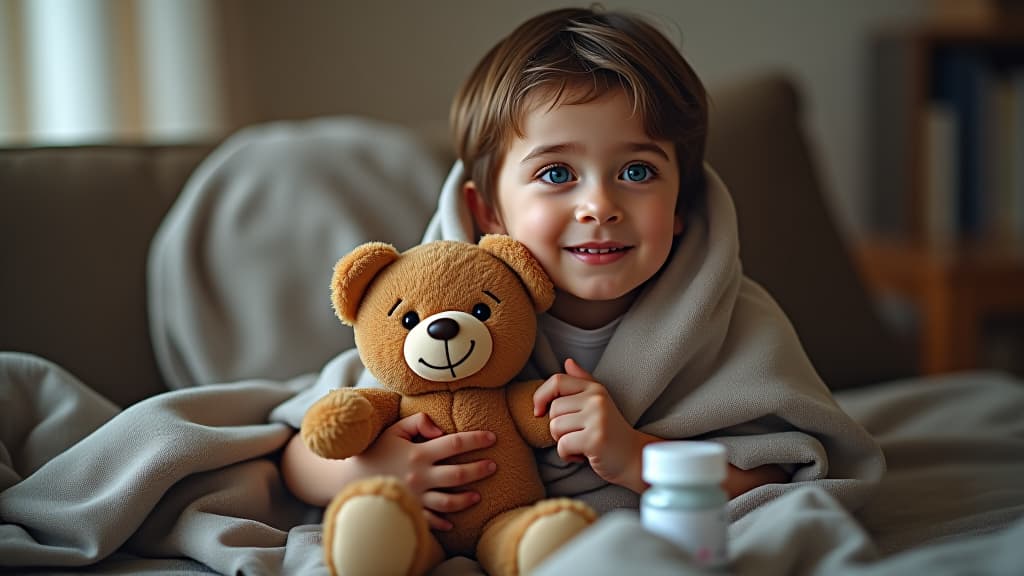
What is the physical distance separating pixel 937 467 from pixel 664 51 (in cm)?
55

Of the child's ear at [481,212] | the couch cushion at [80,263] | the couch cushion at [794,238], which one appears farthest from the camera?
the couch cushion at [794,238]

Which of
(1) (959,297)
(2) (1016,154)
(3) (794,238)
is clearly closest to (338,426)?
(3) (794,238)

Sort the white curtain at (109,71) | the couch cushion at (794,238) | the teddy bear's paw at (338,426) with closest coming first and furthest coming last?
the teddy bear's paw at (338,426) < the couch cushion at (794,238) < the white curtain at (109,71)

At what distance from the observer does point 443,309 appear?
77cm

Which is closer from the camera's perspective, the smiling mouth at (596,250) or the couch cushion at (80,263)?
the smiling mouth at (596,250)

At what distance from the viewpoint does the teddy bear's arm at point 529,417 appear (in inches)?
31.7

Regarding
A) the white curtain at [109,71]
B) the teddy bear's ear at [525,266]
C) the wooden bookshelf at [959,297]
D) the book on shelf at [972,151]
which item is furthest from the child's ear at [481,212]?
the book on shelf at [972,151]

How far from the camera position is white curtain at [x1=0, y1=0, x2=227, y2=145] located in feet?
4.88

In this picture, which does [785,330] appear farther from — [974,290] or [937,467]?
[974,290]

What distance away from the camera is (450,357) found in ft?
2.46

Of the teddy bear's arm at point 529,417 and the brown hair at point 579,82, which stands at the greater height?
the brown hair at point 579,82

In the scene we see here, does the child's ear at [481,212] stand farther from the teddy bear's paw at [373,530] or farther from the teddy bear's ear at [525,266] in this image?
the teddy bear's paw at [373,530]

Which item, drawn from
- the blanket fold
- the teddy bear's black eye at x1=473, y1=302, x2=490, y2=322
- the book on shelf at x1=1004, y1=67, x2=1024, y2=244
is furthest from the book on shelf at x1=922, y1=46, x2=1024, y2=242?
the teddy bear's black eye at x1=473, y1=302, x2=490, y2=322

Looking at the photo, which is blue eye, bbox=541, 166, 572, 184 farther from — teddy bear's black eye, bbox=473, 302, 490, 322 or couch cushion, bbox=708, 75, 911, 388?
couch cushion, bbox=708, 75, 911, 388
